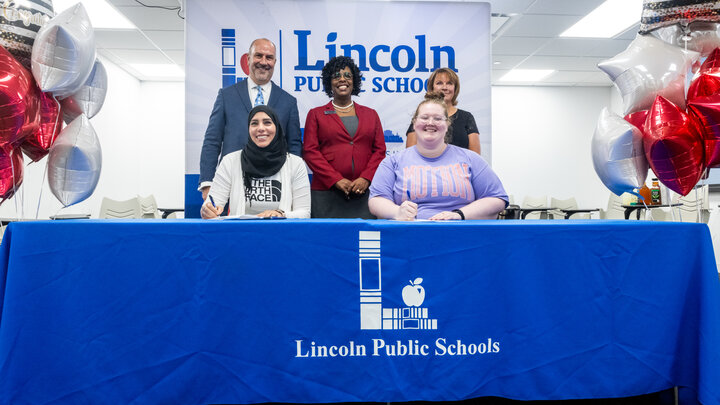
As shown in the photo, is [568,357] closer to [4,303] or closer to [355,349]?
[355,349]

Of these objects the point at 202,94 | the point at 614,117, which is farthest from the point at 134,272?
the point at 202,94

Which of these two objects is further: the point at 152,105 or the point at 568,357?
the point at 152,105

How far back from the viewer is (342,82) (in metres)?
2.69

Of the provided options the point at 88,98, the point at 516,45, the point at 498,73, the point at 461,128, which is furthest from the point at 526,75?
the point at 88,98

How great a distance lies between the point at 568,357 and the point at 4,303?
1453 mm

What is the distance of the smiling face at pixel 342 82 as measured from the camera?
2689mm

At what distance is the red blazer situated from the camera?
2.64m

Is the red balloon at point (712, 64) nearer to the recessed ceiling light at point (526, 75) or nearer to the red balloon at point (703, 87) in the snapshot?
the red balloon at point (703, 87)

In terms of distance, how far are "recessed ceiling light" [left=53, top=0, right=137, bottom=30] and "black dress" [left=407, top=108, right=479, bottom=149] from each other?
393 centimetres

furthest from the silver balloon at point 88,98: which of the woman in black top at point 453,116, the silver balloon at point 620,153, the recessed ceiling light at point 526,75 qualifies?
the recessed ceiling light at point 526,75

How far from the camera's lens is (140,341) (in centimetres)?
116

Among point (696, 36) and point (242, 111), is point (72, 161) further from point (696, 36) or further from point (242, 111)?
point (696, 36)

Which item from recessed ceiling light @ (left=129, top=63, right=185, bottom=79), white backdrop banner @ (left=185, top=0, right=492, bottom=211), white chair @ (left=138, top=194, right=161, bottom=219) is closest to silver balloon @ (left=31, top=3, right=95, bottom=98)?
white backdrop banner @ (left=185, top=0, right=492, bottom=211)

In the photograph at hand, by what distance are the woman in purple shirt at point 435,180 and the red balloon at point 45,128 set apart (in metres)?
1.23
